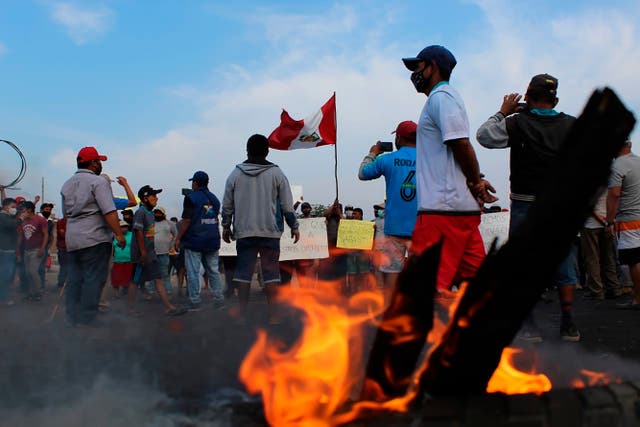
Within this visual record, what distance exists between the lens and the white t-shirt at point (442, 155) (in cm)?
348

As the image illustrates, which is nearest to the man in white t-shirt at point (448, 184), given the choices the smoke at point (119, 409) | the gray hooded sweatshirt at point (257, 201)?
the smoke at point (119, 409)

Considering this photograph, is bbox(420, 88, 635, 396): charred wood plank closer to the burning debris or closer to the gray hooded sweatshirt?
the burning debris

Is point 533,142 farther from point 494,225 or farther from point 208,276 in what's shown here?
point 494,225

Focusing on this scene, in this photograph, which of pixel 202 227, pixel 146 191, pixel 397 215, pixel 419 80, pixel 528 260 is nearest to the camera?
pixel 528 260

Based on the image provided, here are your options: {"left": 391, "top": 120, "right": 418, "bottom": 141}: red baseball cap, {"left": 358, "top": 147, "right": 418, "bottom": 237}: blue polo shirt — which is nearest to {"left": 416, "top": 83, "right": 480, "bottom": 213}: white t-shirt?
{"left": 358, "top": 147, "right": 418, "bottom": 237}: blue polo shirt

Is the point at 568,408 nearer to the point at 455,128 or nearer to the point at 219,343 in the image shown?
the point at 455,128

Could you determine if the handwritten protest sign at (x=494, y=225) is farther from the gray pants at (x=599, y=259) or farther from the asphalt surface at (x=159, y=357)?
the asphalt surface at (x=159, y=357)

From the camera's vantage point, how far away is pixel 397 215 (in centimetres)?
538

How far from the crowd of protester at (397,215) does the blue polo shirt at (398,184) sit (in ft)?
0.03

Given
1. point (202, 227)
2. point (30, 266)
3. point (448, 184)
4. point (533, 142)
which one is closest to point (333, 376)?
point (448, 184)

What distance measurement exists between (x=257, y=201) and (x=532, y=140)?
3.17m

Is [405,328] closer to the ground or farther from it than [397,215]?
closer to the ground

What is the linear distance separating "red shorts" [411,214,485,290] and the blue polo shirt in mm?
1721

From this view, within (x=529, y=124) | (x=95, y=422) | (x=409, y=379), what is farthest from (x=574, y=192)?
(x=529, y=124)
